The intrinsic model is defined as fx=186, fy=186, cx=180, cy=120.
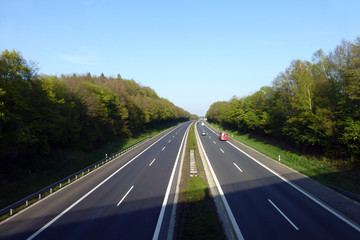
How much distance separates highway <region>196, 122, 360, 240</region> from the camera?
862cm

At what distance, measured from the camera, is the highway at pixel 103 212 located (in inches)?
361

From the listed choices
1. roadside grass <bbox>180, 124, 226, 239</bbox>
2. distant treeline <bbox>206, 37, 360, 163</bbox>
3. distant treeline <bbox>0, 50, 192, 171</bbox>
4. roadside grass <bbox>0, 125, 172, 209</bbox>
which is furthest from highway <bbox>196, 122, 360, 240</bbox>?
distant treeline <bbox>0, 50, 192, 171</bbox>

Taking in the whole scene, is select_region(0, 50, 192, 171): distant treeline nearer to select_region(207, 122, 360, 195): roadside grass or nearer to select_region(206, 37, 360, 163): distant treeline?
select_region(207, 122, 360, 195): roadside grass

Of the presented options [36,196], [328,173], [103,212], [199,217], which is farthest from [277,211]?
[36,196]

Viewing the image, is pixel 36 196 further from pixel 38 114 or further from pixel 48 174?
pixel 38 114

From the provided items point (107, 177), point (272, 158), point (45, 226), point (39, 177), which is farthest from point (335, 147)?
point (39, 177)

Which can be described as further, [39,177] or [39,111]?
[39,111]

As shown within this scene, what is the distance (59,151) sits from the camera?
26.2m

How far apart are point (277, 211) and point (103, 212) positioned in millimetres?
10164

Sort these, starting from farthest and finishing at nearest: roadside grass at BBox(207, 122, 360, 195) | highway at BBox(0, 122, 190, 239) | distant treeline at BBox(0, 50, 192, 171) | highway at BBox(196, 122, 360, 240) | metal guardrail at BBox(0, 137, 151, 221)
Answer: distant treeline at BBox(0, 50, 192, 171) < roadside grass at BBox(207, 122, 360, 195) < metal guardrail at BBox(0, 137, 151, 221) < highway at BBox(0, 122, 190, 239) < highway at BBox(196, 122, 360, 240)

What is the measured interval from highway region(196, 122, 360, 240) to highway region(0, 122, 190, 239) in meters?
4.09

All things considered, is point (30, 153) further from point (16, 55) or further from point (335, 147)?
Result: point (335, 147)

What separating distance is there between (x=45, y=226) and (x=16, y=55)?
1931 centimetres

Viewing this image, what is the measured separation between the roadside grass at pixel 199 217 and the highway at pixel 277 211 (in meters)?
1.04
